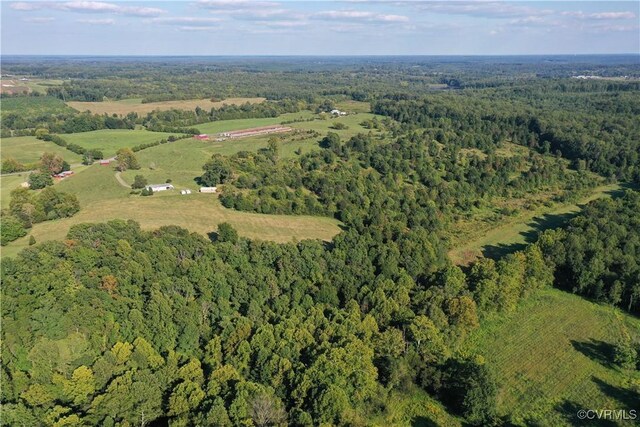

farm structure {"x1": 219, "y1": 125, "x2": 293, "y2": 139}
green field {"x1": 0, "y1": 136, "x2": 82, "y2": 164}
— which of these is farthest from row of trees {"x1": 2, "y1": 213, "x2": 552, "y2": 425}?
farm structure {"x1": 219, "y1": 125, "x2": 293, "y2": 139}

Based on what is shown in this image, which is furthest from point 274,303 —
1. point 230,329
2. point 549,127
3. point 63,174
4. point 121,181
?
point 549,127

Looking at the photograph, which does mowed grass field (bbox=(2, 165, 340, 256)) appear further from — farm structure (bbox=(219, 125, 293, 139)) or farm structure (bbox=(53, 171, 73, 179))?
farm structure (bbox=(219, 125, 293, 139))

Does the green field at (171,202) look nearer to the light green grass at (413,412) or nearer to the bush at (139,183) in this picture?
the bush at (139,183)

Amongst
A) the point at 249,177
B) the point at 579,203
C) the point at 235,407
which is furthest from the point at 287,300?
the point at 579,203

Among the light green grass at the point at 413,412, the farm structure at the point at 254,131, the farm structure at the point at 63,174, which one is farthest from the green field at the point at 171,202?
the light green grass at the point at 413,412

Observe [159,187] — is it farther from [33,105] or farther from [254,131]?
[33,105]

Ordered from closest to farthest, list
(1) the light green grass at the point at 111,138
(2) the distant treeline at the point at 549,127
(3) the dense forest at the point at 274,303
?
(3) the dense forest at the point at 274,303
(1) the light green grass at the point at 111,138
(2) the distant treeline at the point at 549,127
